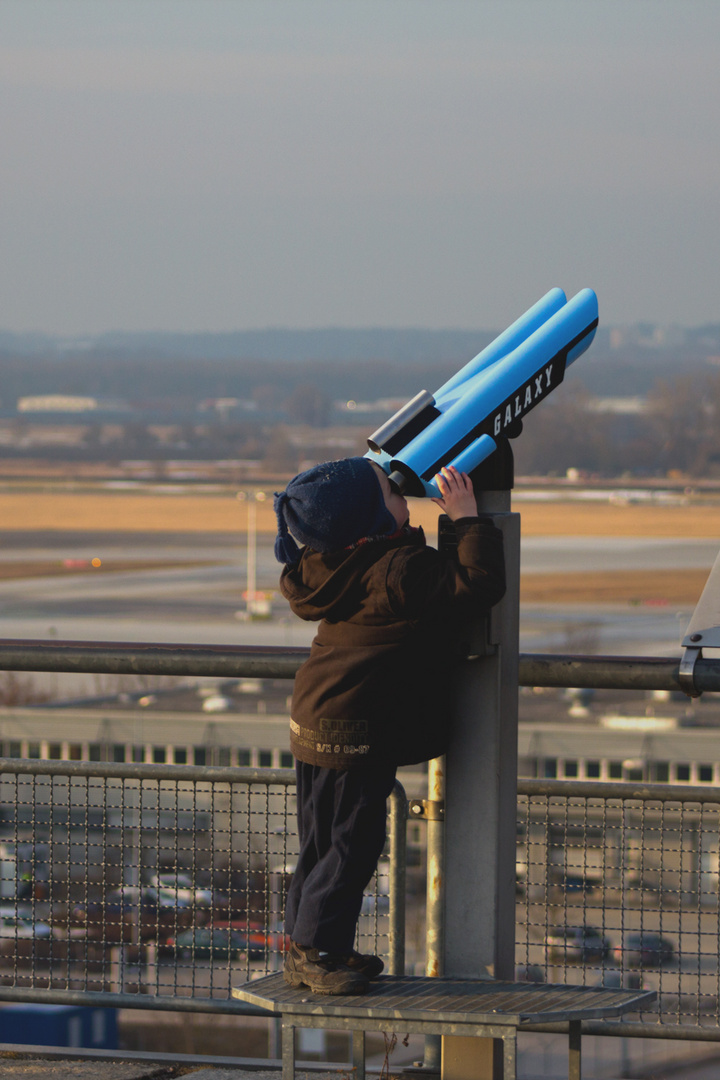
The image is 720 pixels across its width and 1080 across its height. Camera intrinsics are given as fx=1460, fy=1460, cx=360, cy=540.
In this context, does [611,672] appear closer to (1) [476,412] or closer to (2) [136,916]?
(1) [476,412]

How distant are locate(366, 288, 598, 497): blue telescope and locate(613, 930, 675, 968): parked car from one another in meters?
1.26

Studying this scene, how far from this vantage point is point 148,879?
3.85 meters

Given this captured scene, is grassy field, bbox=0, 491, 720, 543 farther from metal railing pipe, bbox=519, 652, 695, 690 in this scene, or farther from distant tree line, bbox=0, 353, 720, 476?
metal railing pipe, bbox=519, 652, 695, 690

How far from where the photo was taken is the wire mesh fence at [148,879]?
A: 3.66 metres

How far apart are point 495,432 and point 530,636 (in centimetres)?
5774

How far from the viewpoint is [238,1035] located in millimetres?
28359

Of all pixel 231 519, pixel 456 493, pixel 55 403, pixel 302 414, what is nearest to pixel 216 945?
pixel 456 493

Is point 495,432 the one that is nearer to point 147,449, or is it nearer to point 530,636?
point 530,636

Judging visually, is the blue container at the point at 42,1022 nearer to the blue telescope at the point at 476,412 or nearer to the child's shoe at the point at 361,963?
the child's shoe at the point at 361,963

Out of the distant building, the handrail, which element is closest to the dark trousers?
the handrail

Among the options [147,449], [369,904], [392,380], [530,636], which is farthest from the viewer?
[392,380]

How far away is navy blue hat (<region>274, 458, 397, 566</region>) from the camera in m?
2.85

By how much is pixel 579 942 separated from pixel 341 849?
3.44 ft

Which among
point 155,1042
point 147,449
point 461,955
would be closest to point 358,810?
point 461,955
